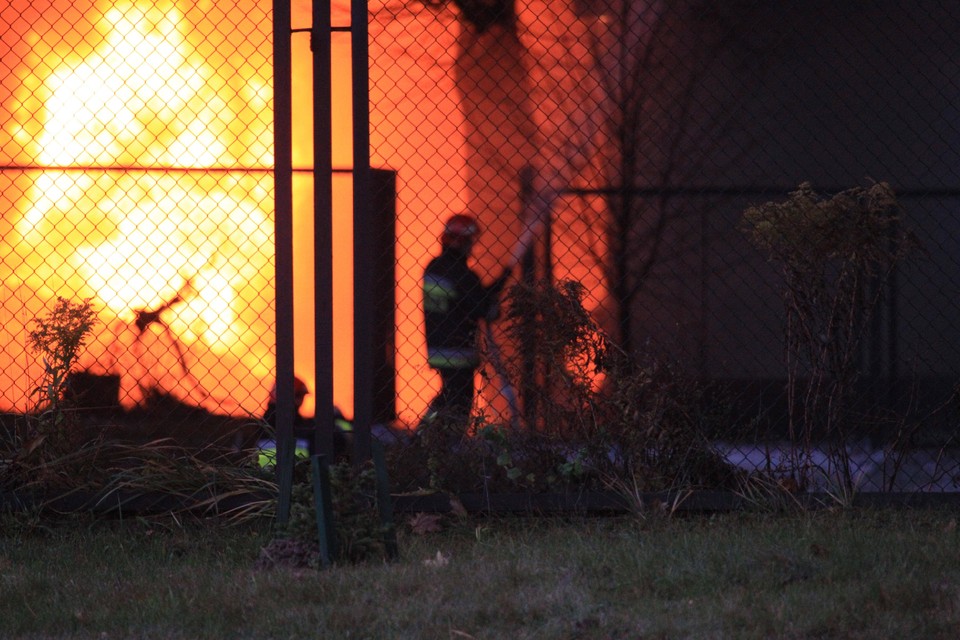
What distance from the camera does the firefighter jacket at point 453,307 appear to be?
6.50m

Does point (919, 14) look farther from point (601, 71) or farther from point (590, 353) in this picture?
point (590, 353)

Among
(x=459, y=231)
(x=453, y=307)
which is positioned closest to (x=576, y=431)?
(x=453, y=307)

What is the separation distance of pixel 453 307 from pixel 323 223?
195cm

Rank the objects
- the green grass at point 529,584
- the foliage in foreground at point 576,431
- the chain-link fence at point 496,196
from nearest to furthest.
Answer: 1. the green grass at point 529,584
2. the foliage in foreground at point 576,431
3. the chain-link fence at point 496,196

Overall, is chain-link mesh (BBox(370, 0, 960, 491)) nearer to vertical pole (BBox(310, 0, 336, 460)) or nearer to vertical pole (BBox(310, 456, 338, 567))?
vertical pole (BBox(310, 0, 336, 460))

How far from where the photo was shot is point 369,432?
490 centimetres

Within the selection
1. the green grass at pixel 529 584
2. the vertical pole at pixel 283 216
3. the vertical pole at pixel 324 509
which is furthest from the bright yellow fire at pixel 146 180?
the vertical pole at pixel 324 509

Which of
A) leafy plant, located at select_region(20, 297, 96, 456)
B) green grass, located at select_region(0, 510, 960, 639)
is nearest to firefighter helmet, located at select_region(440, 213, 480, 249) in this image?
leafy plant, located at select_region(20, 297, 96, 456)

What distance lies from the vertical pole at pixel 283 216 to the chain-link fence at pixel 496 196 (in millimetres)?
517

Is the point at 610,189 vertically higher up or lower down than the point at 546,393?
higher up

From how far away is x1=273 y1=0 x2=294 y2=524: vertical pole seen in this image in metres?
4.86

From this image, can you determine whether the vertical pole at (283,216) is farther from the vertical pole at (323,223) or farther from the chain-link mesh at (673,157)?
the chain-link mesh at (673,157)

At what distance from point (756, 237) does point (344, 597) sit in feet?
8.24

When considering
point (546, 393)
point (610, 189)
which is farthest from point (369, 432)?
point (610, 189)
